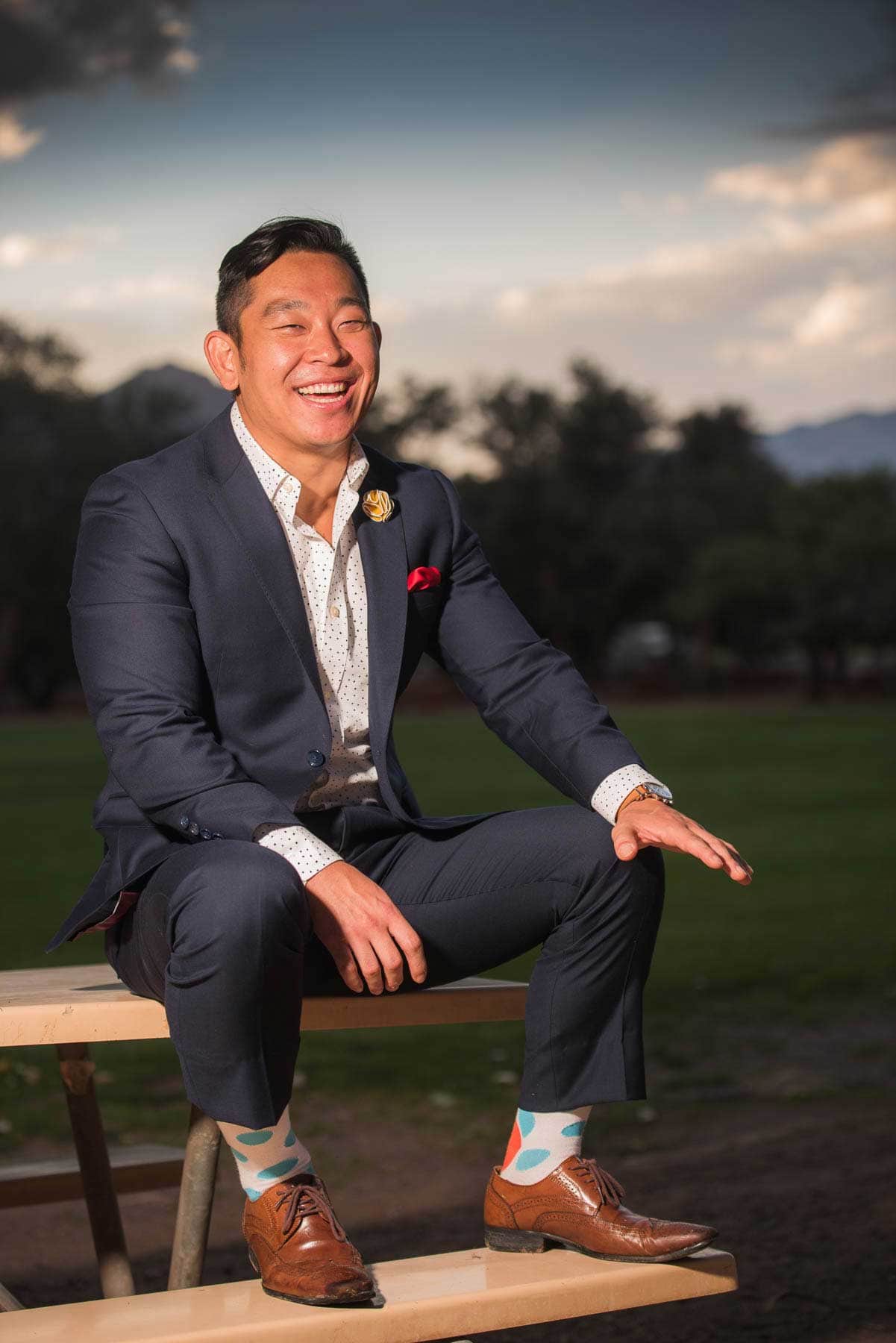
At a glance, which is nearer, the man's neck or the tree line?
the man's neck

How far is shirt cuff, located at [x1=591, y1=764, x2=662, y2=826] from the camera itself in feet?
11.4

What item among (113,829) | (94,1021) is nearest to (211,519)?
(113,829)

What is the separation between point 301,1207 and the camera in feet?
9.65

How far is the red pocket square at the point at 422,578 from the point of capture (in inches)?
147

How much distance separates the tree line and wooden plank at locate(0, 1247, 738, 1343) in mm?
62205

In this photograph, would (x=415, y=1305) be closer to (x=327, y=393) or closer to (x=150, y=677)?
(x=150, y=677)

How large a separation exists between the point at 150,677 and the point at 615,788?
91cm

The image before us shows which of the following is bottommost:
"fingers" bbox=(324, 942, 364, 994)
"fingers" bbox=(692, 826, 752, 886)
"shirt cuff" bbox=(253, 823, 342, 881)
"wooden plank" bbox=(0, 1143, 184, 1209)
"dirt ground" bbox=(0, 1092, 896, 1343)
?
"dirt ground" bbox=(0, 1092, 896, 1343)

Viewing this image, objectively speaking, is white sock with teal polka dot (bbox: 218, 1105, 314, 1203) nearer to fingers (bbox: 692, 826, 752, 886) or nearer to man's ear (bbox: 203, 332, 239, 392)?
fingers (bbox: 692, 826, 752, 886)

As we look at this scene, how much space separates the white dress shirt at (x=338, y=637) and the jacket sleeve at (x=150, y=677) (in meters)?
0.25

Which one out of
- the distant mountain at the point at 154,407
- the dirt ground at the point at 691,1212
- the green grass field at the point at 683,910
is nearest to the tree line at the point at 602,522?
the distant mountain at the point at 154,407

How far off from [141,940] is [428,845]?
1.97ft

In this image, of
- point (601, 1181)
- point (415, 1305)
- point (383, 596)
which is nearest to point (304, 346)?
point (383, 596)

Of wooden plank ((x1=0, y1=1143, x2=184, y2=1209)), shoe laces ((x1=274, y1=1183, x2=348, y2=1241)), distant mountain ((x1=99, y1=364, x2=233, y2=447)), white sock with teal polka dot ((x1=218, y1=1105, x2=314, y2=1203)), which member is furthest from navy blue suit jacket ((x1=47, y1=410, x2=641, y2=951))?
distant mountain ((x1=99, y1=364, x2=233, y2=447))
